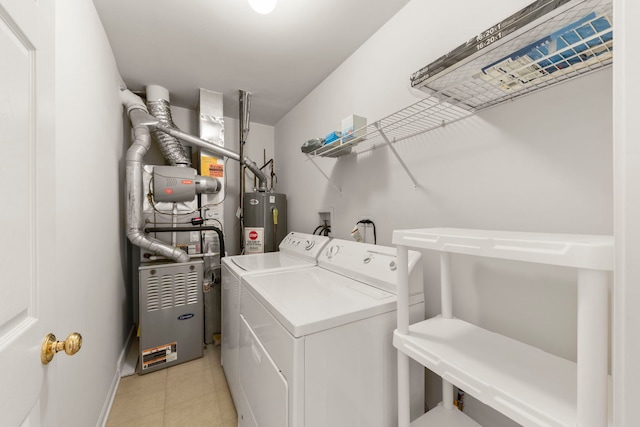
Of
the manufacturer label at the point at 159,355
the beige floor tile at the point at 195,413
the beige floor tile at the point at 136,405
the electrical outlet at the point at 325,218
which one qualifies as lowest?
the beige floor tile at the point at 195,413

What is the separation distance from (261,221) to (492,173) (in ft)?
6.77

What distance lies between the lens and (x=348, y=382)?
3.10ft

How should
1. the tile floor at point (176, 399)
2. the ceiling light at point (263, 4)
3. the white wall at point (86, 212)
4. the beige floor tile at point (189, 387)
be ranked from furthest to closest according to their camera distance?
1. the beige floor tile at point (189, 387)
2. the tile floor at point (176, 399)
3. the ceiling light at point (263, 4)
4. the white wall at point (86, 212)

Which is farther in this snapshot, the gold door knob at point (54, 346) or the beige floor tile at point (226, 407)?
the beige floor tile at point (226, 407)

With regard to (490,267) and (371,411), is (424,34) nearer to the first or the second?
(490,267)

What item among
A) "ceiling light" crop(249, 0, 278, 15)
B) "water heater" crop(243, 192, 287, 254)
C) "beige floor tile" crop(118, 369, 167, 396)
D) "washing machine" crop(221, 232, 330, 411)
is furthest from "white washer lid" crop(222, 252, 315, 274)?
"ceiling light" crop(249, 0, 278, 15)

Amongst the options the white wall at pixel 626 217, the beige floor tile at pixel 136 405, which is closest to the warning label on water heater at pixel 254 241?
the beige floor tile at pixel 136 405

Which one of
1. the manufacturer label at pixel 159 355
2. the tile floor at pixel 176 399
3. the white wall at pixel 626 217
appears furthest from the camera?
the manufacturer label at pixel 159 355

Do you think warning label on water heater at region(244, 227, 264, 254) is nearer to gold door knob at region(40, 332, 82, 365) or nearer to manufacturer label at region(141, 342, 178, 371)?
manufacturer label at region(141, 342, 178, 371)

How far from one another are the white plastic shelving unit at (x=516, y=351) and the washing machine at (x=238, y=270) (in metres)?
0.94

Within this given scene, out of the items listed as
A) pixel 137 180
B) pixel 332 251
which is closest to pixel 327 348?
pixel 332 251

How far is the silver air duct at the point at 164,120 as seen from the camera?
2465 millimetres

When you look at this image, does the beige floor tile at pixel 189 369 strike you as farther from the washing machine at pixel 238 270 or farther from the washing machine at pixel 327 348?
the washing machine at pixel 327 348

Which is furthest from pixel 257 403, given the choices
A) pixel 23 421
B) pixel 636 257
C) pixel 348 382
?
pixel 636 257
